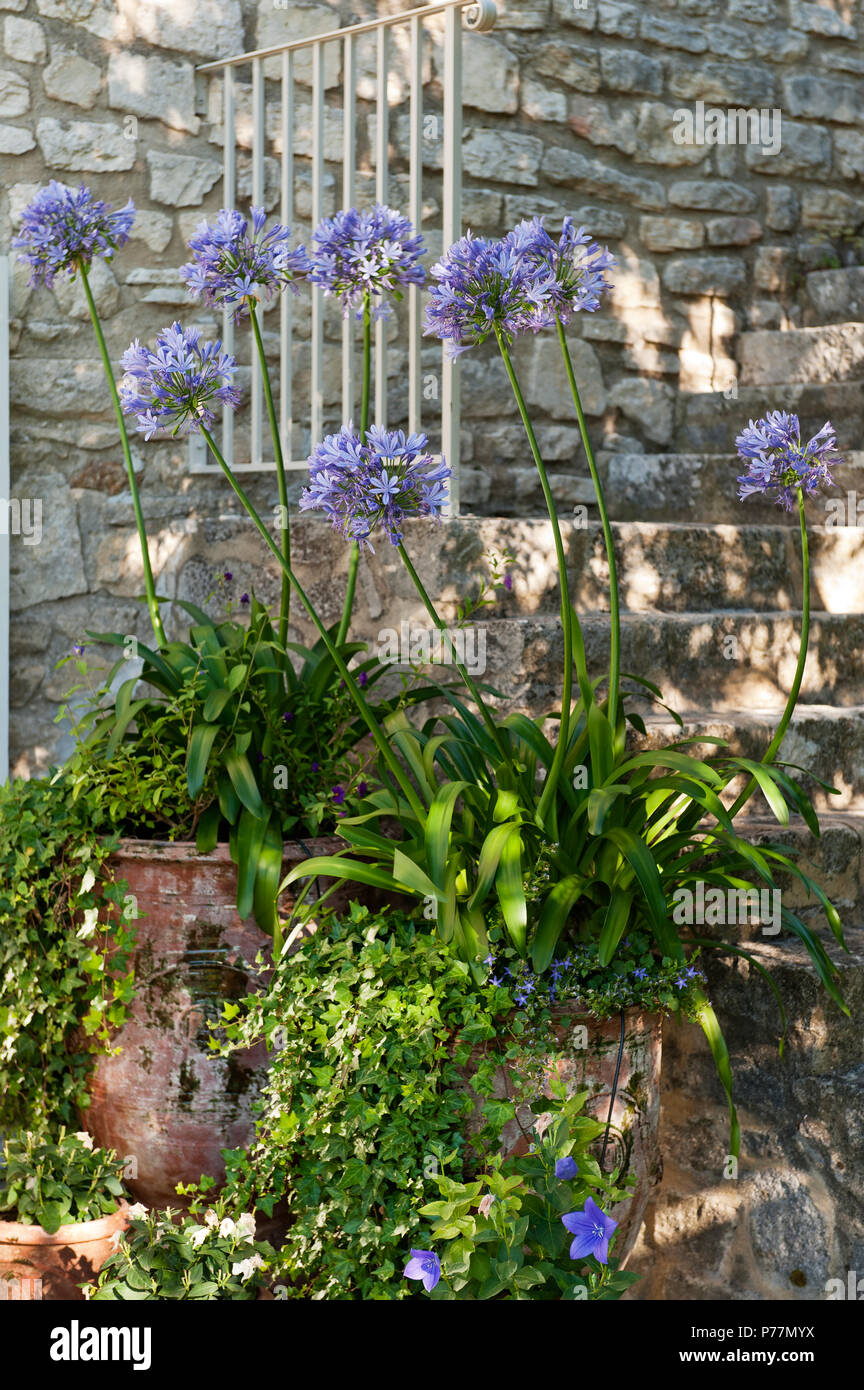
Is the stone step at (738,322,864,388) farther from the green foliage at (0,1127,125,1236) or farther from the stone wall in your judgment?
the green foliage at (0,1127,125,1236)

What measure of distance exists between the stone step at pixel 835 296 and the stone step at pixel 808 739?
1.98m

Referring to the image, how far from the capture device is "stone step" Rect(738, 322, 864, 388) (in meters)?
3.98

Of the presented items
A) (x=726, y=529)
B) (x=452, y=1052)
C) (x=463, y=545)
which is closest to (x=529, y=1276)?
(x=452, y=1052)

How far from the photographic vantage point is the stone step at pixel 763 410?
3.78m

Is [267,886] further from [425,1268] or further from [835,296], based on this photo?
[835,296]

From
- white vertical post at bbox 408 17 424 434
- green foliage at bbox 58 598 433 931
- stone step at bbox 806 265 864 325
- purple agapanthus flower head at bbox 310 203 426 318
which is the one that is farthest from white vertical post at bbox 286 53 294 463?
stone step at bbox 806 265 864 325

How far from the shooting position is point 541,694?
2.60 metres

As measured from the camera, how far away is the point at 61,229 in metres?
2.33

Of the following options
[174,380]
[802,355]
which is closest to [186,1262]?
[174,380]

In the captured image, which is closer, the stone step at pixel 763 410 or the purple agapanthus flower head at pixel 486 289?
the purple agapanthus flower head at pixel 486 289

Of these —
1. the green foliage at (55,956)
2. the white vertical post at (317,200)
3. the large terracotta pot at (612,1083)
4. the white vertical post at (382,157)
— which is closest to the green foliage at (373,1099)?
the large terracotta pot at (612,1083)

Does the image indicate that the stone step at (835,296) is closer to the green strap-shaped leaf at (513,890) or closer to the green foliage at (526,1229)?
the green strap-shaped leaf at (513,890)
